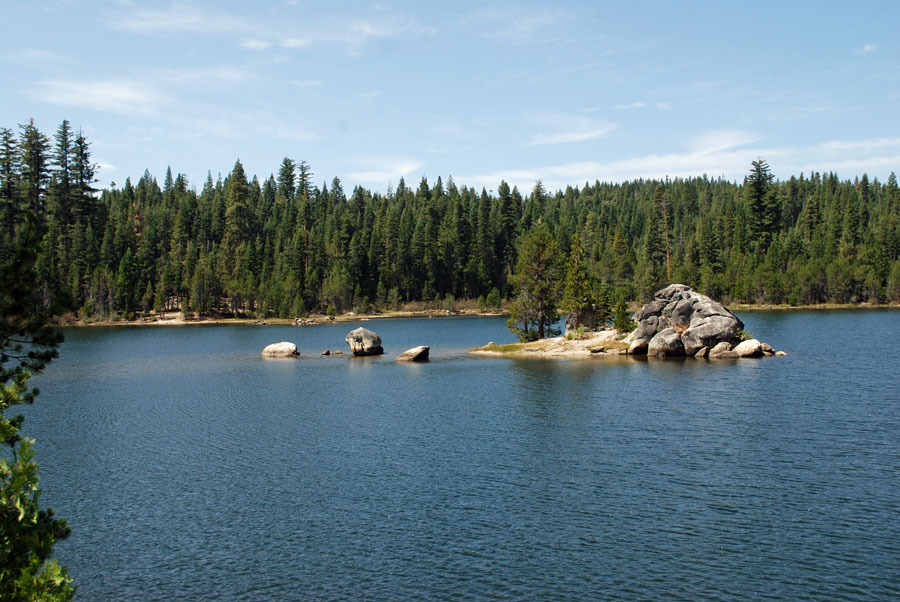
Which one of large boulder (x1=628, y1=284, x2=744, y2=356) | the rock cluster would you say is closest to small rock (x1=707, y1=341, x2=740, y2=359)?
the rock cluster

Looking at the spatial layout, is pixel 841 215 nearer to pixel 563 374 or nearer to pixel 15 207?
pixel 563 374

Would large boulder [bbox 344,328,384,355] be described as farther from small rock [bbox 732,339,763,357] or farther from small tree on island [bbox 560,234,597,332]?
small rock [bbox 732,339,763,357]

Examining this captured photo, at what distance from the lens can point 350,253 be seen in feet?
577

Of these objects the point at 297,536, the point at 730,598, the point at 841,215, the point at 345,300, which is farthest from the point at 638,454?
the point at 841,215

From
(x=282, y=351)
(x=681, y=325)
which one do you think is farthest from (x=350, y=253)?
(x=681, y=325)

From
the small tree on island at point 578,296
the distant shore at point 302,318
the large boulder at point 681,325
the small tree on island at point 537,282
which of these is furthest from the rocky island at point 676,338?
the distant shore at point 302,318

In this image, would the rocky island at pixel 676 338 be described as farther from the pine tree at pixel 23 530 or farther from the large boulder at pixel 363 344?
the pine tree at pixel 23 530

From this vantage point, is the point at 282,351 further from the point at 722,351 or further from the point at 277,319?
the point at 277,319

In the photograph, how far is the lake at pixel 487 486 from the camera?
21406 mm

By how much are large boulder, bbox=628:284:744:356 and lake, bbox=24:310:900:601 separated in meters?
9.91

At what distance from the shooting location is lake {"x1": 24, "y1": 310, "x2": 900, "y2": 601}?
21406mm

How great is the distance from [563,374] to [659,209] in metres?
134

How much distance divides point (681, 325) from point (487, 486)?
5013 cm

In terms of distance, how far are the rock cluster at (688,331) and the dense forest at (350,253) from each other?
68.8 m
